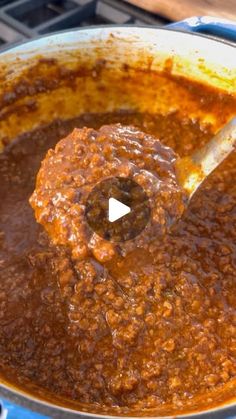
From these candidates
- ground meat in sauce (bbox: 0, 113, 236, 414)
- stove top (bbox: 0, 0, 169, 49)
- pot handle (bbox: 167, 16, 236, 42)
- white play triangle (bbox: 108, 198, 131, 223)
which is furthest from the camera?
stove top (bbox: 0, 0, 169, 49)

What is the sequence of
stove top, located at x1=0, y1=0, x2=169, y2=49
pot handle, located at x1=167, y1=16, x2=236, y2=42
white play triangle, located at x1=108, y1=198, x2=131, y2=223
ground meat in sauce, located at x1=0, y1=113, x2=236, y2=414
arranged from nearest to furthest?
ground meat in sauce, located at x1=0, y1=113, x2=236, y2=414, white play triangle, located at x1=108, y1=198, x2=131, y2=223, pot handle, located at x1=167, y1=16, x2=236, y2=42, stove top, located at x1=0, y1=0, x2=169, y2=49

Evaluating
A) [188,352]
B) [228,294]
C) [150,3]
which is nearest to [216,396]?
[188,352]

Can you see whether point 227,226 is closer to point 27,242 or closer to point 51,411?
point 27,242

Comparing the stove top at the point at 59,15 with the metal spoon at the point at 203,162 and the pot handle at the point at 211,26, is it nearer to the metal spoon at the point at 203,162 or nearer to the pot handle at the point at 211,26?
the pot handle at the point at 211,26
